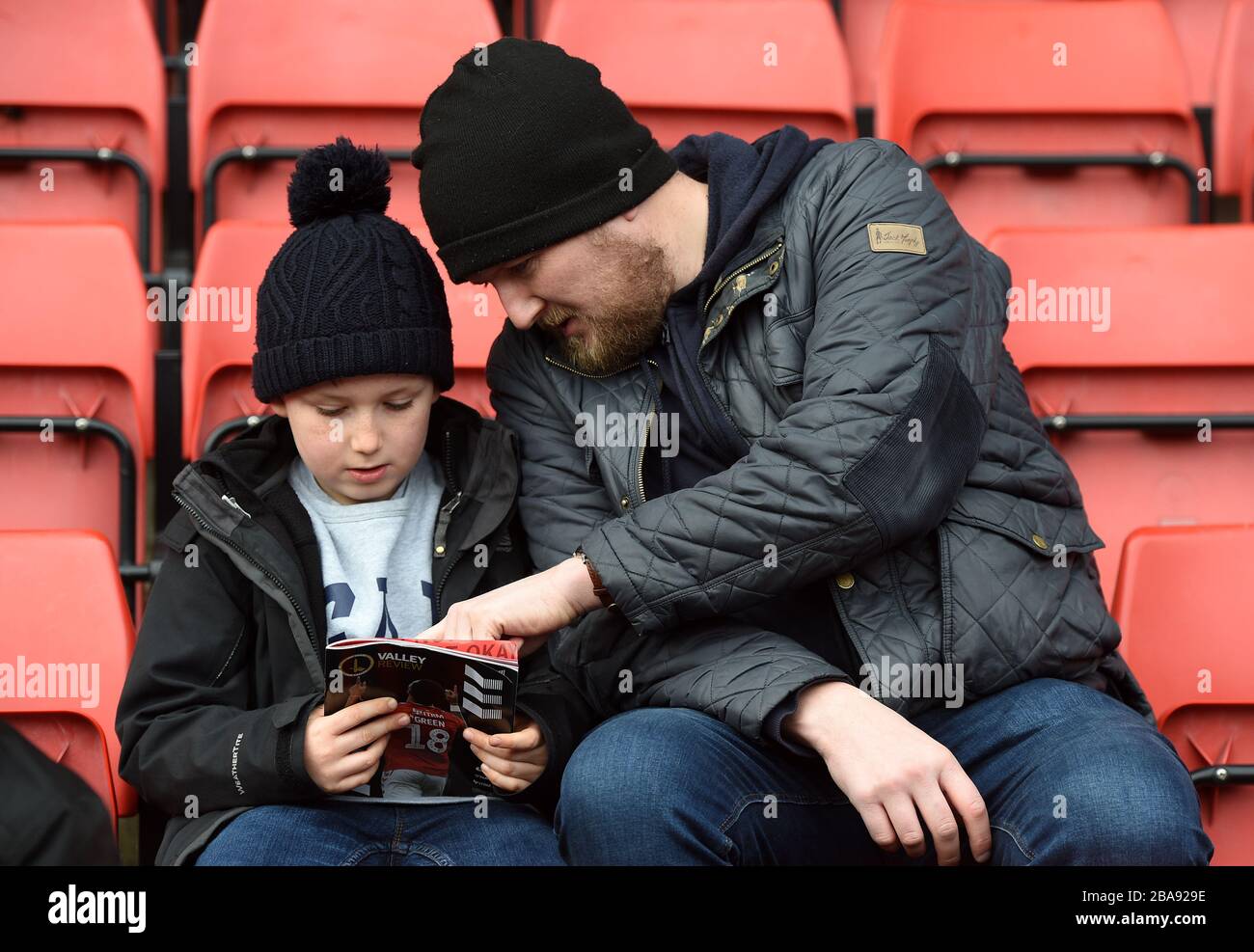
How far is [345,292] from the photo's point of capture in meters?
1.46

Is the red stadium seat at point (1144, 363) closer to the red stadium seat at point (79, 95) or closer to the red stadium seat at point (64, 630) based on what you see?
the red stadium seat at point (64, 630)

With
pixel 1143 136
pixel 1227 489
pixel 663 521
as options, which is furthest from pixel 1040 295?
pixel 663 521

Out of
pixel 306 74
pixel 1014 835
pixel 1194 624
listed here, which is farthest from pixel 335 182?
pixel 1194 624

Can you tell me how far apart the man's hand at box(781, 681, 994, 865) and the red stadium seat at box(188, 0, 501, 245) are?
5.05 ft

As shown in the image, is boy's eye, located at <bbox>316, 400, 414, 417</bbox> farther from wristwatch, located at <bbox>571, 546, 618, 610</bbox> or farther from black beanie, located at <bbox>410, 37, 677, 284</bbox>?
wristwatch, located at <bbox>571, 546, 618, 610</bbox>

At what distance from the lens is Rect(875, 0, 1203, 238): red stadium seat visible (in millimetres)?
2561

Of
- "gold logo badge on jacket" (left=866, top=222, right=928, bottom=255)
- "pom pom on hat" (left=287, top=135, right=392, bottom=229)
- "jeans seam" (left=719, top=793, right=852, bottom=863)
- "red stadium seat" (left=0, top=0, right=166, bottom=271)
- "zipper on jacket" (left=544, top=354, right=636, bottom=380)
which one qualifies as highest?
"red stadium seat" (left=0, top=0, right=166, bottom=271)

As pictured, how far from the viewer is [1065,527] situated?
1.42 m

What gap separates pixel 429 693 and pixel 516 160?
0.57 m

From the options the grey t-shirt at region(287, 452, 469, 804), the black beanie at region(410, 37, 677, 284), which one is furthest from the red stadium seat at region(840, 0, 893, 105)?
the grey t-shirt at region(287, 452, 469, 804)

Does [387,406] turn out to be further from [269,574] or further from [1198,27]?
[1198,27]

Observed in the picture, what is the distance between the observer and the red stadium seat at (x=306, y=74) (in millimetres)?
2482

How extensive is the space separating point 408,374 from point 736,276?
37 cm

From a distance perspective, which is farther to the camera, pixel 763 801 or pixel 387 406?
pixel 387 406
